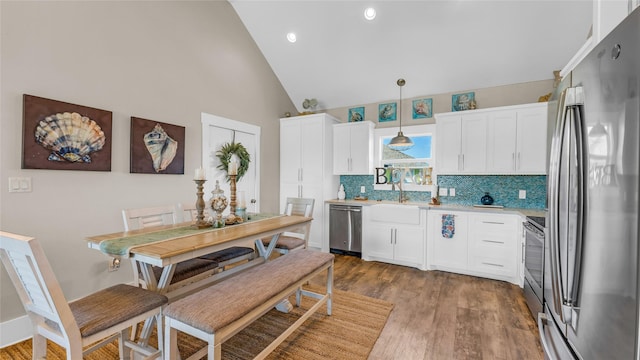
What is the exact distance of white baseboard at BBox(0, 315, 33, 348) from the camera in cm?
212

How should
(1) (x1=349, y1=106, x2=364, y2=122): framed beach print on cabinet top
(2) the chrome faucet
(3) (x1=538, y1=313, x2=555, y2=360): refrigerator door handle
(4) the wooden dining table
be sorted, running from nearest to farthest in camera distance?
(3) (x1=538, y1=313, x2=555, y2=360): refrigerator door handle < (4) the wooden dining table < (2) the chrome faucet < (1) (x1=349, y1=106, x2=364, y2=122): framed beach print on cabinet top

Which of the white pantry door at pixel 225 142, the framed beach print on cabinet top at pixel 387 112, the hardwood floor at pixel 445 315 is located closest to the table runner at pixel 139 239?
the white pantry door at pixel 225 142

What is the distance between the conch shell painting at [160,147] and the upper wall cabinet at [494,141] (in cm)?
371

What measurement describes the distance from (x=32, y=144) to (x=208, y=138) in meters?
1.78

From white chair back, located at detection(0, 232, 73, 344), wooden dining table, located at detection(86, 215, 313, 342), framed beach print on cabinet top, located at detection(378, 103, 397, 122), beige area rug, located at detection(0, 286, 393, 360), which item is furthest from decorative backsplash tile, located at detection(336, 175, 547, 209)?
white chair back, located at detection(0, 232, 73, 344)

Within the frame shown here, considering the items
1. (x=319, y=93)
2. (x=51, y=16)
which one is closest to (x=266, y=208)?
(x=319, y=93)

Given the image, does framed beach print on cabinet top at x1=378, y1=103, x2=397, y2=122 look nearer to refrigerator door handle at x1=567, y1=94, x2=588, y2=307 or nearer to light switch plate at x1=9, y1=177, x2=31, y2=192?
refrigerator door handle at x1=567, y1=94, x2=588, y2=307

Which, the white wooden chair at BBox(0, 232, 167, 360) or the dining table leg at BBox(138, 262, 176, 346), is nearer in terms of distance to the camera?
A: the white wooden chair at BBox(0, 232, 167, 360)

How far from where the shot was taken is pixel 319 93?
5.12 m

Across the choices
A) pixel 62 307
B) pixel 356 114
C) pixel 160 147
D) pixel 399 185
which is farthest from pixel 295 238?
pixel 356 114

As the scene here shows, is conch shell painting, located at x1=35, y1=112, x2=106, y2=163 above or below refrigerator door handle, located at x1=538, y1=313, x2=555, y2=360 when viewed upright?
above

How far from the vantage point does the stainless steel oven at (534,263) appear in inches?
95.4

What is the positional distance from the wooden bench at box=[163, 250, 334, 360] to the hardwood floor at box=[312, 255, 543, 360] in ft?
2.98

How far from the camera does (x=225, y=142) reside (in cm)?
408
